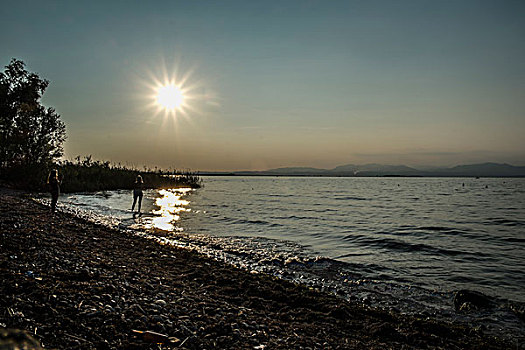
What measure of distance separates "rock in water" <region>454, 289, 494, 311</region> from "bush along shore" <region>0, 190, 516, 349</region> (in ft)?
5.03

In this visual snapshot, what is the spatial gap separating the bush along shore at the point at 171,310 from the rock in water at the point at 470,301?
Answer: 1535mm

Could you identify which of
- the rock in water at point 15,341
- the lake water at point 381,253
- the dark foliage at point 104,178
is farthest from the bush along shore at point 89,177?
the rock in water at point 15,341

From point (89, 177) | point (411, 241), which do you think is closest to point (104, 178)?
point (89, 177)

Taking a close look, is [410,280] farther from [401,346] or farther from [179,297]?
[179,297]

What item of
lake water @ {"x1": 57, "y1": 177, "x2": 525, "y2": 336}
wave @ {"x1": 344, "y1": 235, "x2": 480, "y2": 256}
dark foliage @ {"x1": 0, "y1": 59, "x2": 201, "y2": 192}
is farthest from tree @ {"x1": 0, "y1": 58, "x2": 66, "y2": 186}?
wave @ {"x1": 344, "y1": 235, "x2": 480, "y2": 256}

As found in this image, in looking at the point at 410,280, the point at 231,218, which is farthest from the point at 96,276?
the point at 231,218

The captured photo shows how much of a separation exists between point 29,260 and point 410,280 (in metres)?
11.6

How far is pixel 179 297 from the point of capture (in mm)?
6871

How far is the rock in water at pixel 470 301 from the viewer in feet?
28.8

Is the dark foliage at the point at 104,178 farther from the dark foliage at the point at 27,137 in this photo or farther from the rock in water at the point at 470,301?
the rock in water at the point at 470,301

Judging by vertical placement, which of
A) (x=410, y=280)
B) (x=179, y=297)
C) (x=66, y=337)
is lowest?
(x=410, y=280)

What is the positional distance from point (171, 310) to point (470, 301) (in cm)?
843

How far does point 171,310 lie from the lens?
600 centimetres

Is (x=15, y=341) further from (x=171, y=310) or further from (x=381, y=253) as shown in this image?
(x=381, y=253)
